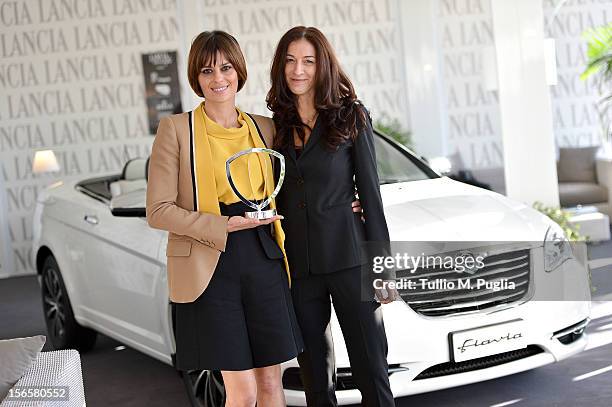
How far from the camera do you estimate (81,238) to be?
4949mm

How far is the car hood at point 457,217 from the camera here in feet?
11.7

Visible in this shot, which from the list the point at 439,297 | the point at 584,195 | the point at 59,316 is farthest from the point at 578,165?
the point at 439,297

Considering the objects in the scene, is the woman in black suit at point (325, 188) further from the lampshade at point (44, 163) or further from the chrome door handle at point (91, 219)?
the lampshade at point (44, 163)

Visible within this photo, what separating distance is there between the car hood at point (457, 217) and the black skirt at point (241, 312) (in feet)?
3.19

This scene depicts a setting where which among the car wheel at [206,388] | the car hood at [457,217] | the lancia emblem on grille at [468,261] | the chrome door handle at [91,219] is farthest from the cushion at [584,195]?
the car wheel at [206,388]

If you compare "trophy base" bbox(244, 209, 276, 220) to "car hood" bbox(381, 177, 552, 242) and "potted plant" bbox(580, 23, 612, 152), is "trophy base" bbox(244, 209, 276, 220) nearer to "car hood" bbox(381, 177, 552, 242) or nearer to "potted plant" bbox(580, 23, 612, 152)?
"car hood" bbox(381, 177, 552, 242)

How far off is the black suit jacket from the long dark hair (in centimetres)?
4

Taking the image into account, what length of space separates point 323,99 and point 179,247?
2.06 feet

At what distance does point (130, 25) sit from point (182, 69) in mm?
732

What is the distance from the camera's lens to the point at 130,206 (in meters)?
4.06

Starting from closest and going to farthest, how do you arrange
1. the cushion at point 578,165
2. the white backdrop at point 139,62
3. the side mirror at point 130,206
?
the side mirror at point 130,206 → the cushion at point 578,165 → the white backdrop at point 139,62

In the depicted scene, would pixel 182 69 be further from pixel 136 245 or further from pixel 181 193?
pixel 181 193

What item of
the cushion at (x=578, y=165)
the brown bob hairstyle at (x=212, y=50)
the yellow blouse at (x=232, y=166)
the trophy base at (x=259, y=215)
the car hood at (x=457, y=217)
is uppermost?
the brown bob hairstyle at (x=212, y=50)

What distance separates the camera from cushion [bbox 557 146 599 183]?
9.31 meters
